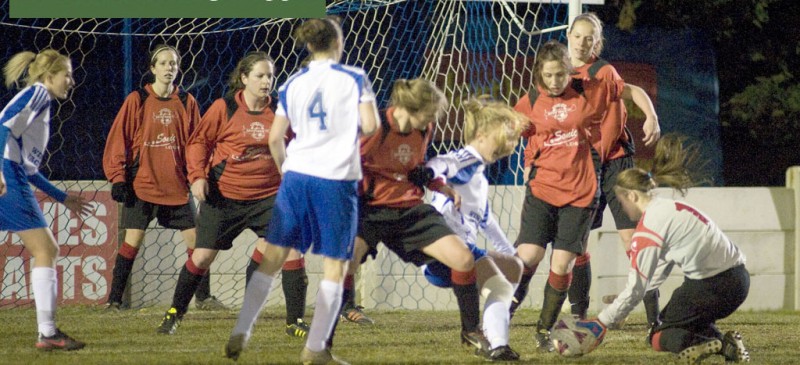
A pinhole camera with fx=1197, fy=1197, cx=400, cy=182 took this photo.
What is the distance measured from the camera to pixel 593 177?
643 cm

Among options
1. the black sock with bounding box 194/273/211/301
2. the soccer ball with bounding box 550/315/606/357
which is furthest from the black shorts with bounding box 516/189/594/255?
the black sock with bounding box 194/273/211/301

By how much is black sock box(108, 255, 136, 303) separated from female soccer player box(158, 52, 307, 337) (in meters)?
1.35

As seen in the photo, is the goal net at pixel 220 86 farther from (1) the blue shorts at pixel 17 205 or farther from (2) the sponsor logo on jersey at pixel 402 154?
(1) the blue shorts at pixel 17 205

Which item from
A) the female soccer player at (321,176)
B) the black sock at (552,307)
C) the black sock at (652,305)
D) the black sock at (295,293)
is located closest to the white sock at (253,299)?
the female soccer player at (321,176)

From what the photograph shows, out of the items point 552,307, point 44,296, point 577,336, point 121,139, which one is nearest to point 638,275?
point 577,336

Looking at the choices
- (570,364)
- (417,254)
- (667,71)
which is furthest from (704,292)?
(667,71)

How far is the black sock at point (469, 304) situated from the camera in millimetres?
5633

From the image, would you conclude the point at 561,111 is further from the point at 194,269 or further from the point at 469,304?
the point at 194,269

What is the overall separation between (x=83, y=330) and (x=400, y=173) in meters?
2.60

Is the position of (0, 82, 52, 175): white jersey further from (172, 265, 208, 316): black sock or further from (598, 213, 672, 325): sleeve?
(598, 213, 672, 325): sleeve

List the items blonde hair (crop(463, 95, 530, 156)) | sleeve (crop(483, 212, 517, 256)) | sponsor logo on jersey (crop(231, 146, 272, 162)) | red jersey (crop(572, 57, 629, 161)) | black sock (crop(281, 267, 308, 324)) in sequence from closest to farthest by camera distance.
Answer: blonde hair (crop(463, 95, 530, 156)), sleeve (crop(483, 212, 517, 256)), red jersey (crop(572, 57, 629, 161)), black sock (crop(281, 267, 308, 324)), sponsor logo on jersey (crop(231, 146, 272, 162))

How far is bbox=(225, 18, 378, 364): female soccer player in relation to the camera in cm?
505

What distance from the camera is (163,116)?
26.6 feet

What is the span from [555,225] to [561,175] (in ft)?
0.94
